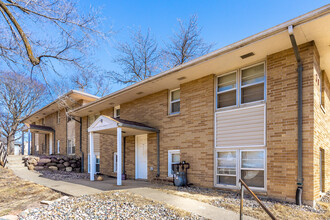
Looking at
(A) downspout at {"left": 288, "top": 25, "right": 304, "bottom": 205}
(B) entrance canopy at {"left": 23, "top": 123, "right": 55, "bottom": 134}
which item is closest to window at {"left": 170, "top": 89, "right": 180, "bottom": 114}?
(A) downspout at {"left": 288, "top": 25, "right": 304, "bottom": 205}

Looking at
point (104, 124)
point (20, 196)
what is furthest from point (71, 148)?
point (20, 196)

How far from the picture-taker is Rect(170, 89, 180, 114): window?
400 inches

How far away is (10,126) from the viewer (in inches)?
→ 1033

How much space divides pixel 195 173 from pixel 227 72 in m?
3.96

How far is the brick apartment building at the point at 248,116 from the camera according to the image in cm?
616

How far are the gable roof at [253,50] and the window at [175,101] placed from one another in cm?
31

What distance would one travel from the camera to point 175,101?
10227 millimetres

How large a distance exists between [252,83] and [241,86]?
38 cm

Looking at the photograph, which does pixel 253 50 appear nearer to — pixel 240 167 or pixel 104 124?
pixel 240 167

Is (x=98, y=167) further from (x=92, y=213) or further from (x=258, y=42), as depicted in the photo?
(x=258, y=42)

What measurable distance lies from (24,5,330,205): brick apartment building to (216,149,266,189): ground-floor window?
0.03 meters

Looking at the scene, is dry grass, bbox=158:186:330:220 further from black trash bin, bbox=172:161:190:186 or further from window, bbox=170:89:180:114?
window, bbox=170:89:180:114

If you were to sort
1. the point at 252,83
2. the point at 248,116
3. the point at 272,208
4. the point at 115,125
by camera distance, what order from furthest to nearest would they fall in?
the point at 115,125
the point at 252,83
the point at 248,116
the point at 272,208

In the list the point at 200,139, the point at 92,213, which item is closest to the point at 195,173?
the point at 200,139
